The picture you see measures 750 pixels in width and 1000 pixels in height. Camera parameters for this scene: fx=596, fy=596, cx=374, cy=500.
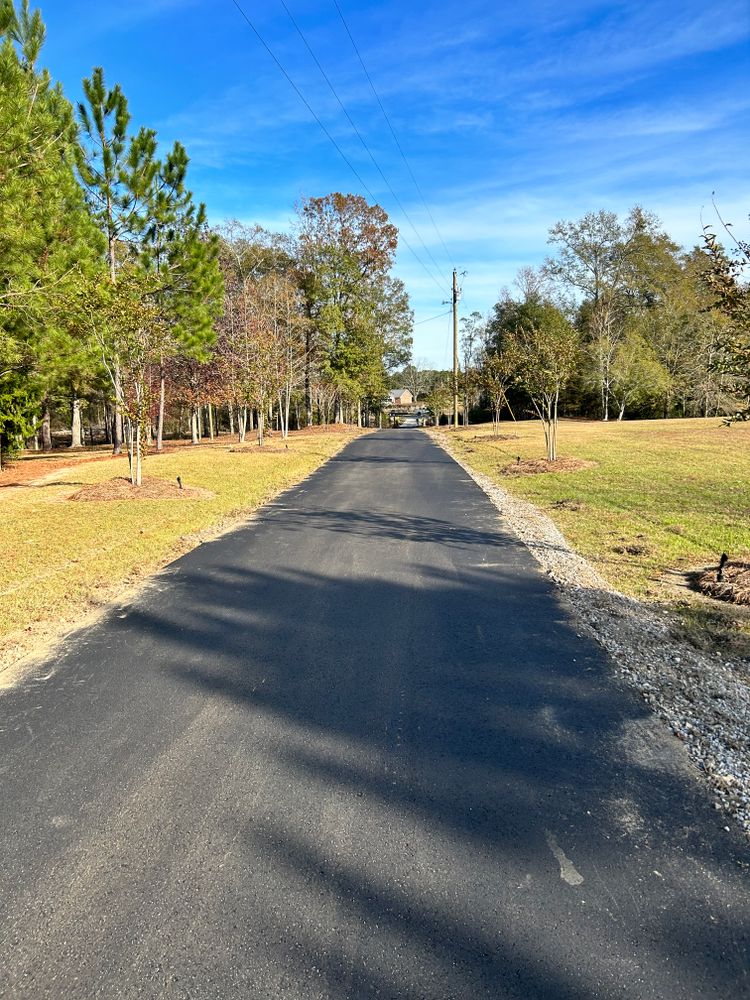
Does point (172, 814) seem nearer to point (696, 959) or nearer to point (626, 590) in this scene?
point (696, 959)

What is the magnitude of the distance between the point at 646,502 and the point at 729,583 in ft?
15.7

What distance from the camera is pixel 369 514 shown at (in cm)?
982

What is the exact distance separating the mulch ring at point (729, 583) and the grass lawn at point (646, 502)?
0.27 meters

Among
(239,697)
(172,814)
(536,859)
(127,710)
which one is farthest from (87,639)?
(536,859)

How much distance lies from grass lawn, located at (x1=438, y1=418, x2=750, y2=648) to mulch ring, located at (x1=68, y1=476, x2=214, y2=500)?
258 inches

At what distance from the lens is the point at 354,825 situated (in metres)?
2.49

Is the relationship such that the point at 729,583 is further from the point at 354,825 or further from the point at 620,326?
the point at 620,326

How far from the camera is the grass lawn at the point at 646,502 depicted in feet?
21.2

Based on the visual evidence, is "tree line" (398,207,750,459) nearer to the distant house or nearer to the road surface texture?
the road surface texture

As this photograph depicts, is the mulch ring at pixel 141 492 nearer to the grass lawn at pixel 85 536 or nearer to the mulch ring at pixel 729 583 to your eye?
the grass lawn at pixel 85 536

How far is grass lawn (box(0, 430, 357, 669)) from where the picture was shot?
5.30 m

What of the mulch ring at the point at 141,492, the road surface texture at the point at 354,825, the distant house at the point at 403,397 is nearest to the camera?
the road surface texture at the point at 354,825

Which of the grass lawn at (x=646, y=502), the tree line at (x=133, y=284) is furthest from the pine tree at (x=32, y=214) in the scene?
the grass lawn at (x=646, y=502)

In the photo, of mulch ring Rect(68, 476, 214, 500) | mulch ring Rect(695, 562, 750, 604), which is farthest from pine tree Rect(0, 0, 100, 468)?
mulch ring Rect(695, 562, 750, 604)
